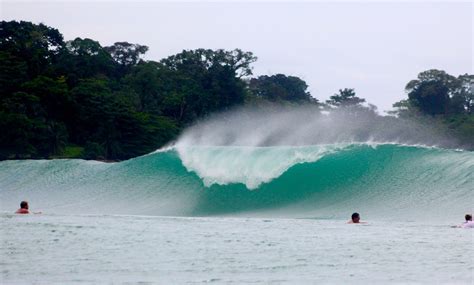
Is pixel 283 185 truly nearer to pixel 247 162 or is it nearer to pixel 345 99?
pixel 247 162

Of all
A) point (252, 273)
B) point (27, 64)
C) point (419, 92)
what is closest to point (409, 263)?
point (252, 273)

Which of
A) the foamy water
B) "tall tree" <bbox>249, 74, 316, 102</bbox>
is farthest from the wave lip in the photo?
"tall tree" <bbox>249, 74, 316, 102</bbox>

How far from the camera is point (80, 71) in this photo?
62344 millimetres

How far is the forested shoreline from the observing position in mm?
51594

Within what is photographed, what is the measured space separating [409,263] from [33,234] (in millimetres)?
6928

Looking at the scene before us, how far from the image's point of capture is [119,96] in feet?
190

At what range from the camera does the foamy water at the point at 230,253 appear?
36.2ft

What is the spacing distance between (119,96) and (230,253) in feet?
149

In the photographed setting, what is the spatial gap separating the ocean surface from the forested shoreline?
14.5 meters

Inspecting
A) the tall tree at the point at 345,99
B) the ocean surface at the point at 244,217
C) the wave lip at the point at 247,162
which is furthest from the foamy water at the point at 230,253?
the tall tree at the point at 345,99

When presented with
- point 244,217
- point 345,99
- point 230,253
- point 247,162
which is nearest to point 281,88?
point 345,99

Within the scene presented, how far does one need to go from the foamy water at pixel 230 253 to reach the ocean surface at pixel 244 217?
0.03 metres

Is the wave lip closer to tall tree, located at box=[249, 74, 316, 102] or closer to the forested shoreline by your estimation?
the forested shoreline

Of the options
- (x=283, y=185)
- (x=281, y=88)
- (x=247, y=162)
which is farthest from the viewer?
(x=281, y=88)
